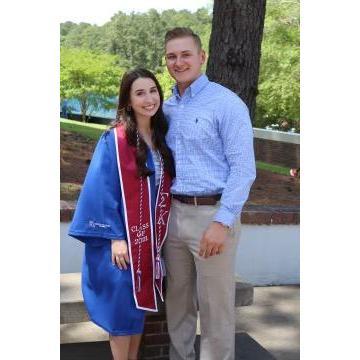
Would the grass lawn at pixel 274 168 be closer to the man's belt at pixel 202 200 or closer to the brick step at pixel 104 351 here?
the brick step at pixel 104 351

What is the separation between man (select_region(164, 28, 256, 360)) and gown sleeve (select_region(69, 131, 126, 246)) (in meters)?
0.31

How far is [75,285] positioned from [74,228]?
96 centimetres

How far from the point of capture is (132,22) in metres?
27.5

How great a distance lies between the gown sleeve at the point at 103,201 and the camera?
309 cm

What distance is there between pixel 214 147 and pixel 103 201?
0.64m

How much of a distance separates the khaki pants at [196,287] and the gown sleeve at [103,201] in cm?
33

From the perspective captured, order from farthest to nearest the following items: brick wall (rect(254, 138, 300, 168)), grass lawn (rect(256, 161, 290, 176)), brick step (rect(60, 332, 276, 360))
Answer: brick wall (rect(254, 138, 300, 168)) → grass lawn (rect(256, 161, 290, 176)) → brick step (rect(60, 332, 276, 360))

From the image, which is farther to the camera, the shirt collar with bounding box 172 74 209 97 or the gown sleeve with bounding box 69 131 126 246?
the shirt collar with bounding box 172 74 209 97

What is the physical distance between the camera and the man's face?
10.2 feet

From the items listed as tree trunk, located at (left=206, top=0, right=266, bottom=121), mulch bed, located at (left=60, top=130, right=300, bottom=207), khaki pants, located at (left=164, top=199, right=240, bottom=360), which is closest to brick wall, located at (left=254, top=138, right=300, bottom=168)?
mulch bed, located at (left=60, top=130, right=300, bottom=207)

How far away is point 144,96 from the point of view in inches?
122

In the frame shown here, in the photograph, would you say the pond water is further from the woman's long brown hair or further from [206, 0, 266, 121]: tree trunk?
the woman's long brown hair

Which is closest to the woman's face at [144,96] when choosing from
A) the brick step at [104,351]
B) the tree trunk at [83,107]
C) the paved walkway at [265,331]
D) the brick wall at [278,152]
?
the brick step at [104,351]
